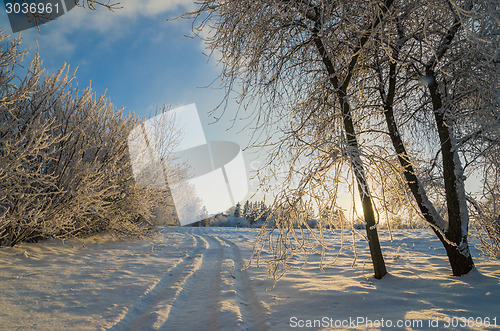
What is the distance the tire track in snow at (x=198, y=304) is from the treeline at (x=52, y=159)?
2865 mm

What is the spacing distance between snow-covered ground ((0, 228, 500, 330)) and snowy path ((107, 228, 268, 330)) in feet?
0.04

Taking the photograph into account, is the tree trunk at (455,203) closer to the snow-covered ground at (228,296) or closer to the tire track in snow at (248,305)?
the snow-covered ground at (228,296)

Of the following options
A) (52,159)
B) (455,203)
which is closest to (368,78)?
(455,203)

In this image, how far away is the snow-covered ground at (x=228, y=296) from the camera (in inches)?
108

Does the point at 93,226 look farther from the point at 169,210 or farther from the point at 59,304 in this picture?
the point at 169,210

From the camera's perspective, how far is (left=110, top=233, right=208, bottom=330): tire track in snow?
9.32ft

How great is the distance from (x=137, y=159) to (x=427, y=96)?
28.4ft

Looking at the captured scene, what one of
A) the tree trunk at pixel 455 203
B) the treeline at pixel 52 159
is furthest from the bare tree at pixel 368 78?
the treeline at pixel 52 159

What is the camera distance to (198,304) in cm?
343

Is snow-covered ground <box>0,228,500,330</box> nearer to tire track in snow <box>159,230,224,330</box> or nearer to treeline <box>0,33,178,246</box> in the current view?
tire track in snow <box>159,230,224,330</box>

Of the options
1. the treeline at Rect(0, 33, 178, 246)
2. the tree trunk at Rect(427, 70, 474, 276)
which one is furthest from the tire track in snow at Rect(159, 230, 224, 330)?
the tree trunk at Rect(427, 70, 474, 276)

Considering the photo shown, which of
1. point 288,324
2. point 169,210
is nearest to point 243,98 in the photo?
point 288,324

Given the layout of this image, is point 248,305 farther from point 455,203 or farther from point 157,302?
point 455,203

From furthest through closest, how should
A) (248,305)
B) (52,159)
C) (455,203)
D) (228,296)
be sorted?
(52,159), (455,203), (228,296), (248,305)
